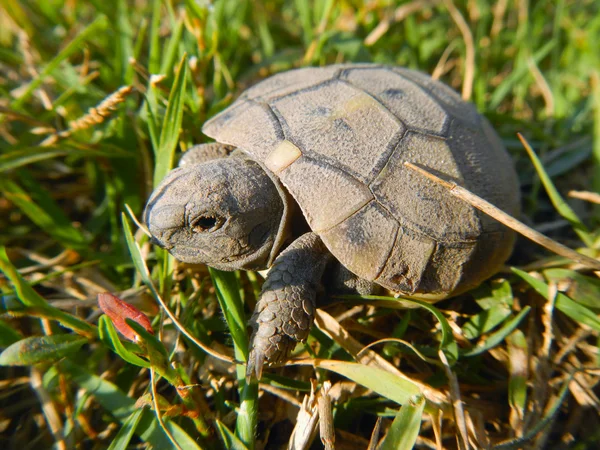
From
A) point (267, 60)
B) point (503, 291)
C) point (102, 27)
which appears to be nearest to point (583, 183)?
point (503, 291)

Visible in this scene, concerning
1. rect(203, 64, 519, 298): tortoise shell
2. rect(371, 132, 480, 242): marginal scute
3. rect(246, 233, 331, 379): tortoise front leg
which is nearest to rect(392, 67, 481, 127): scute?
rect(203, 64, 519, 298): tortoise shell

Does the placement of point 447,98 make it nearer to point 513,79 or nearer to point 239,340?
point 513,79

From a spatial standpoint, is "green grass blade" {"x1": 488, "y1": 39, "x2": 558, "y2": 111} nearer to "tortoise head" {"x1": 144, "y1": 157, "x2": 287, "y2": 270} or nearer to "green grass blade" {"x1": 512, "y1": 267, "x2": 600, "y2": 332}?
"green grass blade" {"x1": 512, "y1": 267, "x2": 600, "y2": 332}

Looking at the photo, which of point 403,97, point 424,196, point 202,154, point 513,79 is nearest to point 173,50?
point 202,154

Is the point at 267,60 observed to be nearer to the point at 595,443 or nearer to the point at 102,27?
the point at 102,27

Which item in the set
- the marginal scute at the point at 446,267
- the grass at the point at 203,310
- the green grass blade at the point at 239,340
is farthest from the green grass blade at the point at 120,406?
the marginal scute at the point at 446,267

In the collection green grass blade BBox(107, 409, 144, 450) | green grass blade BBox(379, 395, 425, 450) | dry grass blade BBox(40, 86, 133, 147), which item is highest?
dry grass blade BBox(40, 86, 133, 147)
